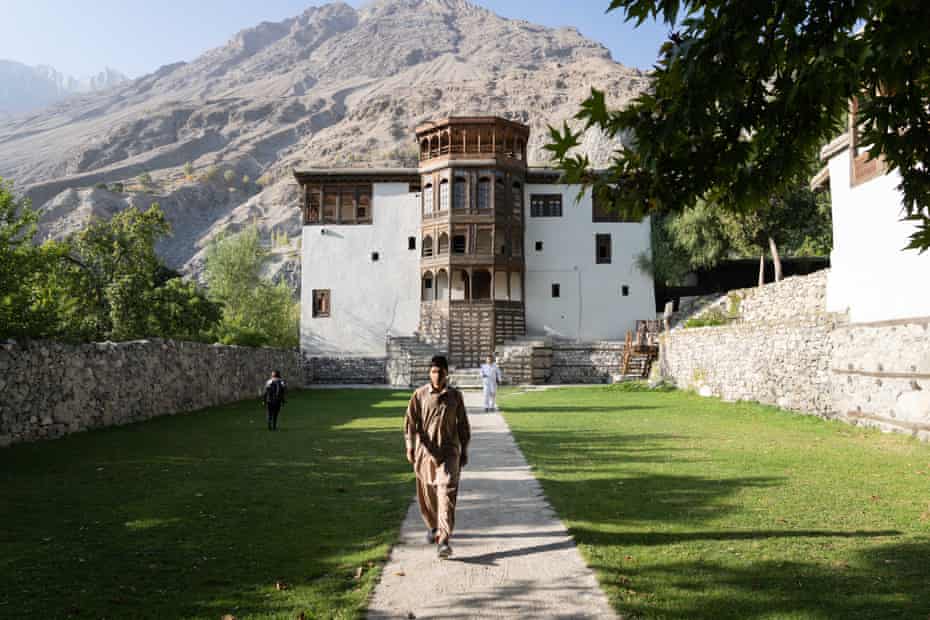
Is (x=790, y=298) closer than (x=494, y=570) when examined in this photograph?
No

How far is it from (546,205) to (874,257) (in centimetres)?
2516

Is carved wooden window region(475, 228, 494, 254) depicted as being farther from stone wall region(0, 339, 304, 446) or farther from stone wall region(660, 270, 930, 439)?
stone wall region(0, 339, 304, 446)

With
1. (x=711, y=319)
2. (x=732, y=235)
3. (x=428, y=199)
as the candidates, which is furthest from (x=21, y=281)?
(x=732, y=235)

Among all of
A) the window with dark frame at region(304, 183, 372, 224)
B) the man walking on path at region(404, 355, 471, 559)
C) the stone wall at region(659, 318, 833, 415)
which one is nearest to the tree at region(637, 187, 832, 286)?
the stone wall at region(659, 318, 833, 415)

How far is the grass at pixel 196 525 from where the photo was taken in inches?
169

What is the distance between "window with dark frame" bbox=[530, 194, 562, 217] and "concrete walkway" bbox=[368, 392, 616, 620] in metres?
32.6

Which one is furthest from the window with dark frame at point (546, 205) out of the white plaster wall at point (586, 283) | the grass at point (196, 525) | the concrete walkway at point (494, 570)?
the concrete walkway at point (494, 570)

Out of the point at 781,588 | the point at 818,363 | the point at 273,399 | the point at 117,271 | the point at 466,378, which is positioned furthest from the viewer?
the point at 466,378

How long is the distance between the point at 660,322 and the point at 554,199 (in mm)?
9313

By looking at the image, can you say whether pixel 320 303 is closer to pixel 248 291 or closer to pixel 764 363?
pixel 248 291

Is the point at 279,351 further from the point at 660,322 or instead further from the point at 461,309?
the point at 660,322

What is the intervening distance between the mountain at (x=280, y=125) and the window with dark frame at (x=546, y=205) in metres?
29.3

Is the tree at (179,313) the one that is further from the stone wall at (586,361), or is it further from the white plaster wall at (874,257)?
the white plaster wall at (874,257)

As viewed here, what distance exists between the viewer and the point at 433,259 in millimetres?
37219
